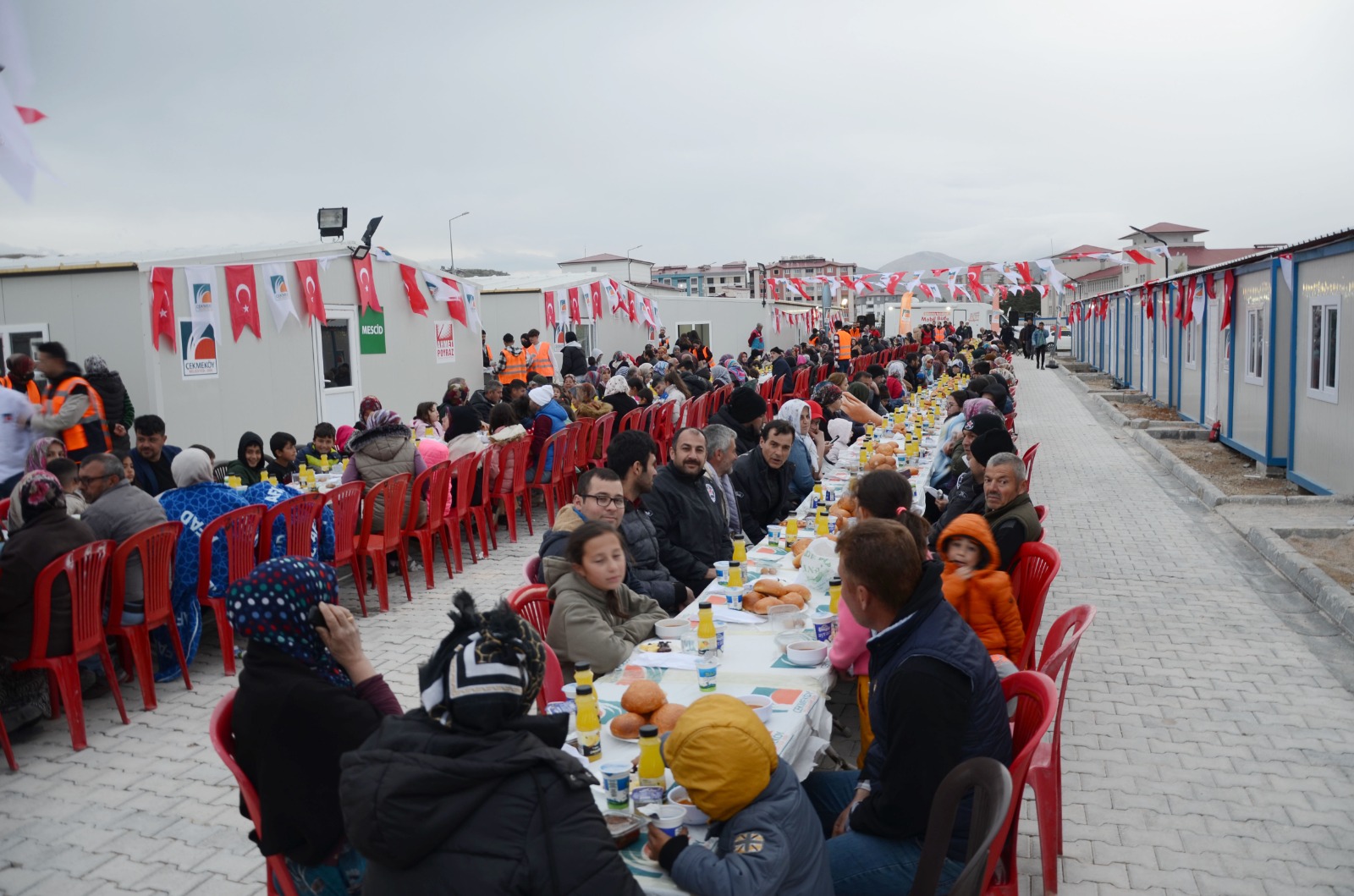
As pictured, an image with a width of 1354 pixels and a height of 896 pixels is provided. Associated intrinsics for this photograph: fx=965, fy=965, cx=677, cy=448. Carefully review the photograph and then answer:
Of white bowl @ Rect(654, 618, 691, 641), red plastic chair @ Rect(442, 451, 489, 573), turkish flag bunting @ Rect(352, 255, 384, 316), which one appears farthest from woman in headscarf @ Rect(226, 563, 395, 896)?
turkish flag bunting @ Rect(352, 255, 384, 316)

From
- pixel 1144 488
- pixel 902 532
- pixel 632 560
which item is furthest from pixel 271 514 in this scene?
pixel 1144 488

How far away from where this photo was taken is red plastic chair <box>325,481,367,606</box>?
6.67 metres

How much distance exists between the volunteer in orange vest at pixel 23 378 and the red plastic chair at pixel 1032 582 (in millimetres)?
8944

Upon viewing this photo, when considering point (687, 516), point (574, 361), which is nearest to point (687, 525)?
point (687, 516)

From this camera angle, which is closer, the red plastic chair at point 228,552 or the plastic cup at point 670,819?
the plastic cup at point 670,819

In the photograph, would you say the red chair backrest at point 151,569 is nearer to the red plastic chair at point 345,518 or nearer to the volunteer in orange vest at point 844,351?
the red plastic chair at point 345,518

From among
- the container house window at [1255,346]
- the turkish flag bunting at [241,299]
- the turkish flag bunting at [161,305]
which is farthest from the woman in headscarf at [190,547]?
the container house window at [1255,346]

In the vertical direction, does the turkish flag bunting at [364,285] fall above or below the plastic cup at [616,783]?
above

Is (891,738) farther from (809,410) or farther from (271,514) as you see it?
(809,410)

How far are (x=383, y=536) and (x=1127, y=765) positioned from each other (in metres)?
5.15

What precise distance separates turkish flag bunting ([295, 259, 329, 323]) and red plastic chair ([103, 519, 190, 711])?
771 centimetres

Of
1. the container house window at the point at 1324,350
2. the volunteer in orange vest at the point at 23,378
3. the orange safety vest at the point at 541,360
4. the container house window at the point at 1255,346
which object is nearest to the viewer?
the volunteer in orange vest at the point at 23,378

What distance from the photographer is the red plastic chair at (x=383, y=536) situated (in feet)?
23.1

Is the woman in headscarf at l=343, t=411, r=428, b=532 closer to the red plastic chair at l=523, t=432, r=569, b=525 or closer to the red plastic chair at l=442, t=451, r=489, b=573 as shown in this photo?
the red plastic chair at l=442, t=451, r=489, b=573
